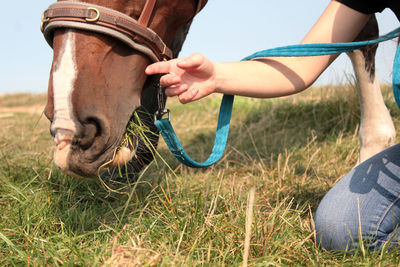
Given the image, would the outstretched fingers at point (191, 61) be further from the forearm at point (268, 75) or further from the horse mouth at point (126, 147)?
the horse mouth at point (126, 147)

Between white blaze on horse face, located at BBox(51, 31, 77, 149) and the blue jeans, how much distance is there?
3.39ft

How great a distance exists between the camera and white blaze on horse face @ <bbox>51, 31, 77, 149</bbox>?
122 cm

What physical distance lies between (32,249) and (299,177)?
62.5 inches

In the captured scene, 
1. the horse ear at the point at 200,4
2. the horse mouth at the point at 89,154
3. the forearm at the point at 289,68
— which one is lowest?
Result: the horse mouth at the point at 89,154

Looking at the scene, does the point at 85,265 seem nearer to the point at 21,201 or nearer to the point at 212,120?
the point at 21,201

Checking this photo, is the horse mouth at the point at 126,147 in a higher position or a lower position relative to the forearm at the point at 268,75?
lower

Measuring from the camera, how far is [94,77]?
1279 mm

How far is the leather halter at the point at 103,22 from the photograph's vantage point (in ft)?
4.27

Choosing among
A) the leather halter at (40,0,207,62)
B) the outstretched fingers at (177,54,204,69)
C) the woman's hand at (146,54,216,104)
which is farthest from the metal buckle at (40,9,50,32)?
the outstretched fingers at (177,54,204,69)

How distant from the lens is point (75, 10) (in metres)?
1.31

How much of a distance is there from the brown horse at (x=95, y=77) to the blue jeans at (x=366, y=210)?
86 centimetres

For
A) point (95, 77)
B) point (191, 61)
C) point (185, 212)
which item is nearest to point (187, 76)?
point (191, 61)

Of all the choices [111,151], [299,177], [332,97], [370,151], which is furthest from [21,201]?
[332,97]

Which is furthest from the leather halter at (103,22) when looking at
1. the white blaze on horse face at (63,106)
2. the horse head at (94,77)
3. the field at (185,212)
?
the field at (185,212)
